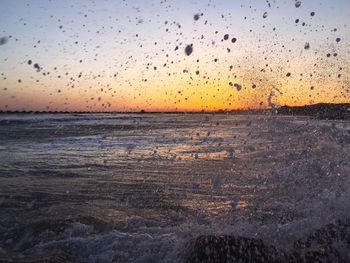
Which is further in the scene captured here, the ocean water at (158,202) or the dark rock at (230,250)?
the ocean water at (158,202)

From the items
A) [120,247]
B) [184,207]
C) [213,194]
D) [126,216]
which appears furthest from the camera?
[213,194]

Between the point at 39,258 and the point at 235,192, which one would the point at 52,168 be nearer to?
the point at 235,192

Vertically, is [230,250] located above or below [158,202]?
above

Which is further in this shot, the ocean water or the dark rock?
the ocean water

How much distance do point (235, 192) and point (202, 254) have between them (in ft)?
12.1

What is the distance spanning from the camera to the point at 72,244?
198 inches

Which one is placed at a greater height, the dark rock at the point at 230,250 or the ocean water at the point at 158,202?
the dark rock at the point at 230,250

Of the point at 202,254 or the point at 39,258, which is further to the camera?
the point at 39,258

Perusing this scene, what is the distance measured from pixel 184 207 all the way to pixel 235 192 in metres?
1.49

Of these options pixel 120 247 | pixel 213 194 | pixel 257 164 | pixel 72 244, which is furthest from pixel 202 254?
pixel 257 164

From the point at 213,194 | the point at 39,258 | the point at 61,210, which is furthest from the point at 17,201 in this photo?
the point at 213,194

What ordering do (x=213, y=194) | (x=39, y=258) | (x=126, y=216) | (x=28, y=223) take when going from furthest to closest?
(x=213, y=194)
(x=126, y=216)
(x=28, y=223)
(x=39, y=258)

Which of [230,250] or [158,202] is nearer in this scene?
[230,250]

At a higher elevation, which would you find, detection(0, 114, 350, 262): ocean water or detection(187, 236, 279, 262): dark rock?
detection(187, 236, 279, 262): dark rock
